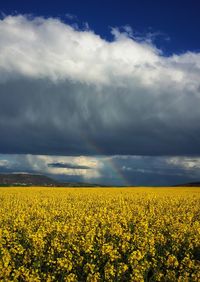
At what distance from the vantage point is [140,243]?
1348 cm

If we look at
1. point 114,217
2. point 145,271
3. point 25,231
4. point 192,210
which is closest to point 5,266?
point 145,271

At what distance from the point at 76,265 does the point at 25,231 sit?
5384 mm

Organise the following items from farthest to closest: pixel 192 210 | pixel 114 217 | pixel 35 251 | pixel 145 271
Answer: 1. pixel 192 210
2. pixel 114 217
3. pixel 35 251
4. pixel 145 271

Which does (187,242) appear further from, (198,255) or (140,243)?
(140,243)

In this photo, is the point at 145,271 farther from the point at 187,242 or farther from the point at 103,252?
the point at 187,242

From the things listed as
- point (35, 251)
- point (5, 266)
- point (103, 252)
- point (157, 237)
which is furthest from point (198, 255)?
point (5, 266)

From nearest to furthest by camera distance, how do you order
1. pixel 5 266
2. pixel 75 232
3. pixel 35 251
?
pixel 5 266 < pixel 35 251 < pixel 75 232

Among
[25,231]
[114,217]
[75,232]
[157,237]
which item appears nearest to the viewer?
[157,237]

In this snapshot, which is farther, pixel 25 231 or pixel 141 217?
pixel 141 217

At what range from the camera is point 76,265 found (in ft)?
39.7

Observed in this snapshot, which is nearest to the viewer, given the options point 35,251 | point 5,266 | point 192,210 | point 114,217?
point 5,266

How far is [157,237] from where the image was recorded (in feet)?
47.2

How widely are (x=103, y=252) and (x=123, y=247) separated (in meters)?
1.27

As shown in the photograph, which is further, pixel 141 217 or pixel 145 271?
pixel 141 217
